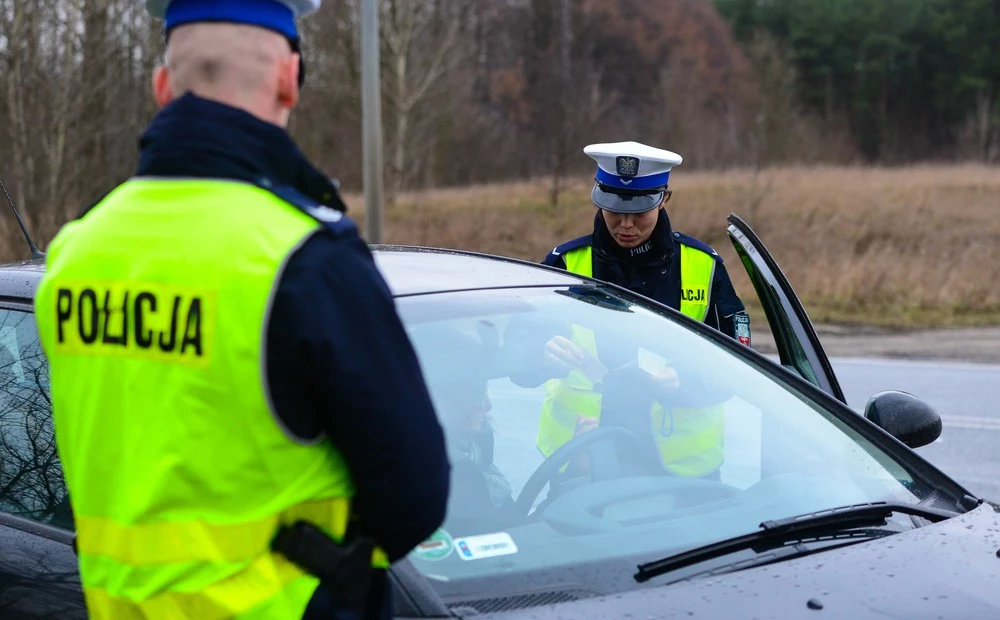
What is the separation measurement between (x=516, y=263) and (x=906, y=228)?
804 inches

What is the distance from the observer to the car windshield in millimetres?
2172

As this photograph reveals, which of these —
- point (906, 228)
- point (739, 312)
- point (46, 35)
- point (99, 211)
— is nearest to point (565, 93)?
point (906, 228)

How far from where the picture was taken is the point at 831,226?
2230 cm

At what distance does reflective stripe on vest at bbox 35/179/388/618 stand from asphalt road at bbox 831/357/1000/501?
18.2 feet

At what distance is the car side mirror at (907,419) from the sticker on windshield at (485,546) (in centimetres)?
114

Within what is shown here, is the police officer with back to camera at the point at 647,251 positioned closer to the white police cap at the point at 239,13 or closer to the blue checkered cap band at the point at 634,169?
the blue checkered cap band at the point at 634,169

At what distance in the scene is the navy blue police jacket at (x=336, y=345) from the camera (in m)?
1.49

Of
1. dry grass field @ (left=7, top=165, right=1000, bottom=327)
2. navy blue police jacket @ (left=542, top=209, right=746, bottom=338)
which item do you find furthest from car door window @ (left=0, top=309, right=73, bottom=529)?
dry grass field @ (left=7, top=165, right=1000, bottom=327)

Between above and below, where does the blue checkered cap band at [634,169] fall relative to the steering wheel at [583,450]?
above

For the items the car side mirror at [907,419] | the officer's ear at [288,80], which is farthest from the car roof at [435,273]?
the officer's ear at [288,80]

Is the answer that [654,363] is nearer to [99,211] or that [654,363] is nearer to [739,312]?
[739,312]

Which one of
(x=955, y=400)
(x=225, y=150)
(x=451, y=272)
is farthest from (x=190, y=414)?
(x=955, y=400)

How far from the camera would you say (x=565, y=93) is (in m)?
33.3

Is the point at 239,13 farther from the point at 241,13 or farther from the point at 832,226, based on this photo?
the point at 832,226
